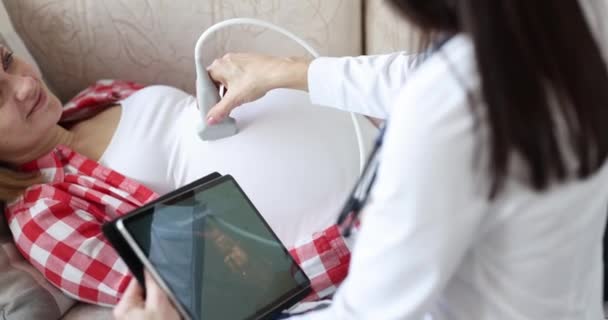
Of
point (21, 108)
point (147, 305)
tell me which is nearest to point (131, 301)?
point (147, 305)

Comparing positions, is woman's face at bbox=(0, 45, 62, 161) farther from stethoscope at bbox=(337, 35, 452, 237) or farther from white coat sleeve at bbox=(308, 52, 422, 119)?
stethoscope at bbox=(337, 35, 452, 237)

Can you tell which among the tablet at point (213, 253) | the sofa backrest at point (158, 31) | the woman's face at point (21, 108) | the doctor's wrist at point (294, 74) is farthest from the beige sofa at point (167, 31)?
the tablet at point (213, 253)

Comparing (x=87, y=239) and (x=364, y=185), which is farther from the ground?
(x=364, y=185)

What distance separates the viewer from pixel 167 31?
3.63 feet

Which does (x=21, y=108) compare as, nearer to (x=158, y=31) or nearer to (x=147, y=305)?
(x=158, y=31)

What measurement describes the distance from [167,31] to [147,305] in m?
0.65

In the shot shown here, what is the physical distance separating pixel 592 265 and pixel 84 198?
74 cm

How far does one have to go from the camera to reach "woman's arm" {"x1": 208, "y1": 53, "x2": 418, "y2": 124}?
0.73 meters

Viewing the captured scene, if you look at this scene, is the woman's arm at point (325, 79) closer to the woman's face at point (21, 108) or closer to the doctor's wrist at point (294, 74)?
the doctor's wrist at point (294, 74)

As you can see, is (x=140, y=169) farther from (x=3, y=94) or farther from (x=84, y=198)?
(x=3, y=94)

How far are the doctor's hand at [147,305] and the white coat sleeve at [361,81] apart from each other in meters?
0.34

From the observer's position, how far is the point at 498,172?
38cm

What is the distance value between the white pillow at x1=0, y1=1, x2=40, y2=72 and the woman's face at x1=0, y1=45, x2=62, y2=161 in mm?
77

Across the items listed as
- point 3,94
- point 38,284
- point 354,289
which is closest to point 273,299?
point 354,289
